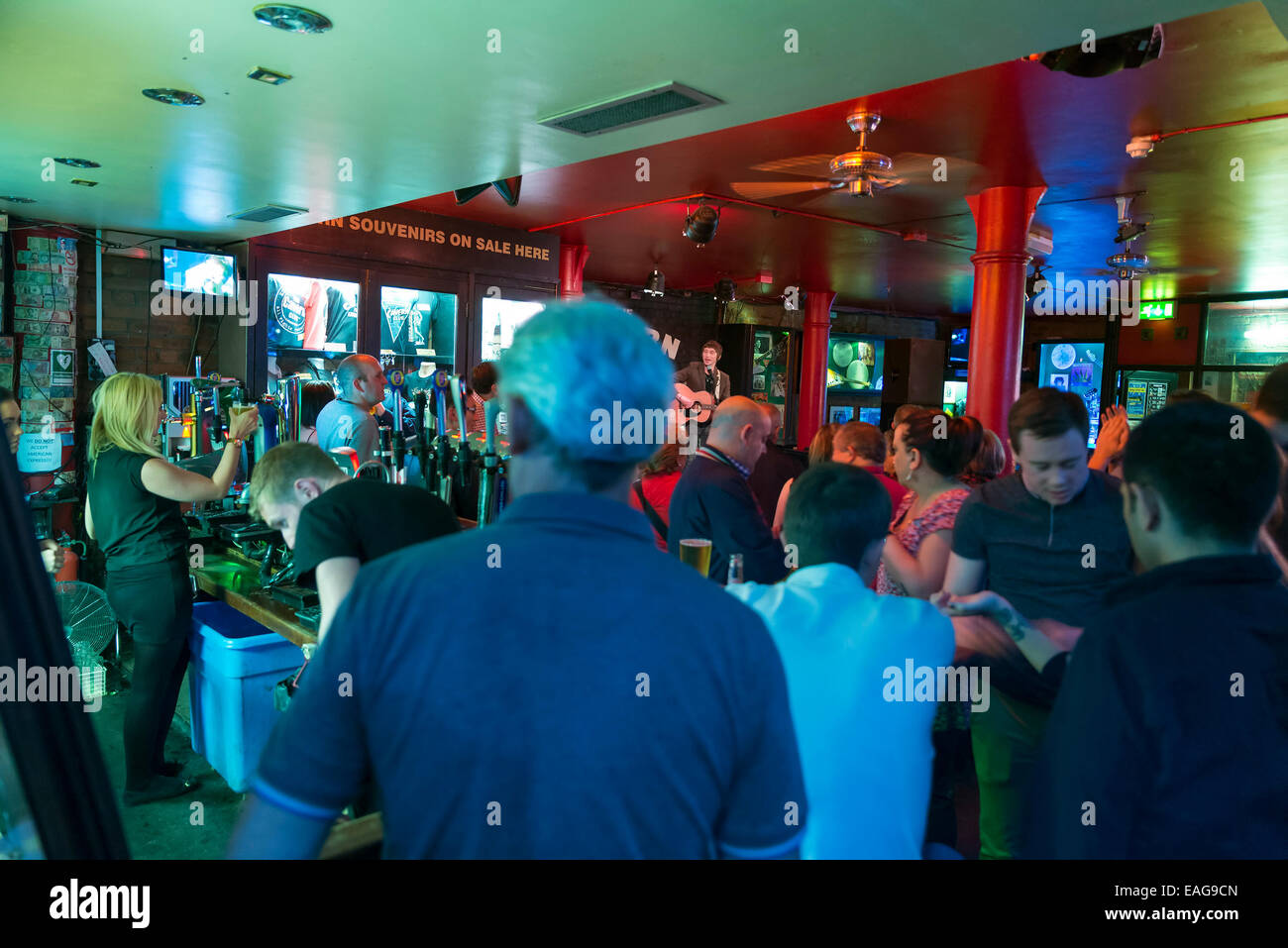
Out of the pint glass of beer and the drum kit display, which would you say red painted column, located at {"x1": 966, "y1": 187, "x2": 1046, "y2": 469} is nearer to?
the drum kit display

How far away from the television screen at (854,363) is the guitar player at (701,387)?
16.7 feet

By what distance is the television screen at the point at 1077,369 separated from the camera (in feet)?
44.5

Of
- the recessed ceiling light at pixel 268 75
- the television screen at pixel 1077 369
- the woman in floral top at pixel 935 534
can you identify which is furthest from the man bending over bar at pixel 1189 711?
the television screen at pixel 1077 369

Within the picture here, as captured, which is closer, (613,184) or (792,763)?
(792,763)

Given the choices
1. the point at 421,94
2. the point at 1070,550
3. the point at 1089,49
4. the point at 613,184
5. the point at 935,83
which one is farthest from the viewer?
the point at 613,184

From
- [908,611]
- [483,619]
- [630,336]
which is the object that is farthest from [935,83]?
[483,619]

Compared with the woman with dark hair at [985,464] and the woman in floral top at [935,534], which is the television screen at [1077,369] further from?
the woman in floral top at [935,534]

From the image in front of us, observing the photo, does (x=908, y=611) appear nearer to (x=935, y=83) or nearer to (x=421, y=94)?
(x=421, y=94)

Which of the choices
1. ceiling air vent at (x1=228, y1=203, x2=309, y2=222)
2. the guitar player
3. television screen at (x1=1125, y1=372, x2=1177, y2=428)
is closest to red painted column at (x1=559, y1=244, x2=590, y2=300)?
the guitar player

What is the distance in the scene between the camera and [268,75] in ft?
9.60

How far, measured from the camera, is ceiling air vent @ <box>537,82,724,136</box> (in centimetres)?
311

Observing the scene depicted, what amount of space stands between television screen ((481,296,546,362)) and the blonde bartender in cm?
457

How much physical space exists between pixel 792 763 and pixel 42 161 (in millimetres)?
4849

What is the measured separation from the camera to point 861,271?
410 inches
